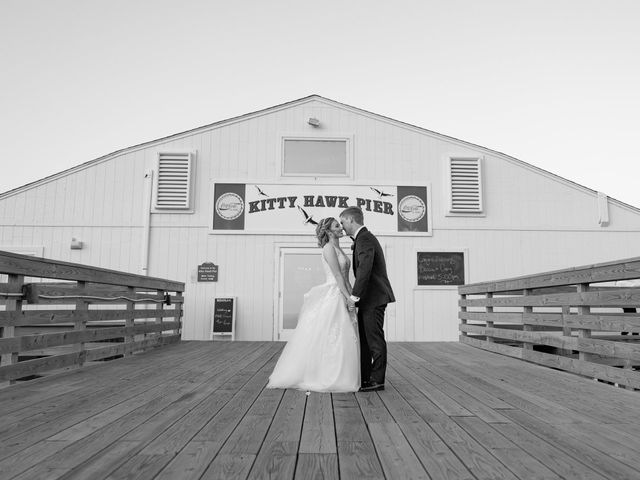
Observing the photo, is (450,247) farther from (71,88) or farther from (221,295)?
(71,88)

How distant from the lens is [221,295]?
10.0 metres

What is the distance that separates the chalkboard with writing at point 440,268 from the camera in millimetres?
10195

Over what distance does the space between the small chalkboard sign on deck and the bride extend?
5.67 meters

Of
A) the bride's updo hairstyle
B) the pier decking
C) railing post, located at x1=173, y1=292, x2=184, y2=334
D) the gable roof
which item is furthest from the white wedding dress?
the gable roof

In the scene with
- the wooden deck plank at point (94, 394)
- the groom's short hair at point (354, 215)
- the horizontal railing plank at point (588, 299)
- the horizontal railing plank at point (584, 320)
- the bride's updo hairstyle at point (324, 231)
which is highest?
the groom's short hair at point (354, 215)

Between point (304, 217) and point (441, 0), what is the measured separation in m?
5.23

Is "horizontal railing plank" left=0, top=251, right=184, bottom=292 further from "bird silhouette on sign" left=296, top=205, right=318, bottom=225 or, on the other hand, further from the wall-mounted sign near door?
"bird silhouette on sign" left=296, top=205, right=318, bottom=225

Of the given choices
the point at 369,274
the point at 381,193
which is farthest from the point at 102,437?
the point at 381,193

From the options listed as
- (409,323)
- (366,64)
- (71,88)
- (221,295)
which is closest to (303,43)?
(366,64)

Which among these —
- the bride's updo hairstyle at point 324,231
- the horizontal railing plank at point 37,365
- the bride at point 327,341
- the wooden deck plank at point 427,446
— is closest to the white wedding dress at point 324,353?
the bride at point 327,341

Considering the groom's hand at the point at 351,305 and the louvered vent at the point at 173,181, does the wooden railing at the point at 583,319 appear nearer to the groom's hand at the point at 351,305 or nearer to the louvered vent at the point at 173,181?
the groom's hand at the point at 351,305

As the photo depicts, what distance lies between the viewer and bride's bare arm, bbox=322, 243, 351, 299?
4.34 m

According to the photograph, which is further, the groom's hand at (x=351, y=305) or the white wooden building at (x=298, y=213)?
the white wooden building at (x=298, y=213)

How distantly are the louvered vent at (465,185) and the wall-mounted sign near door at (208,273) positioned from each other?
534 cm
